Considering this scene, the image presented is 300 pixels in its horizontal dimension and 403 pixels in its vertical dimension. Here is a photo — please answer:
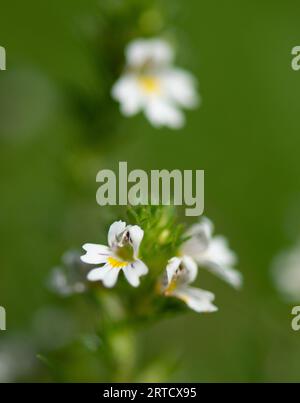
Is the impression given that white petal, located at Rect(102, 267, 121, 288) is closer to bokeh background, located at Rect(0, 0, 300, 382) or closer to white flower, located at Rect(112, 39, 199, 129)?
bokeh background, located at Rect(0, 0, 300, 382)

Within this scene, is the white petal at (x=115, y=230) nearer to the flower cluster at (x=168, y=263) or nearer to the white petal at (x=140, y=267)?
the flower cluster at (x=168, y=263)

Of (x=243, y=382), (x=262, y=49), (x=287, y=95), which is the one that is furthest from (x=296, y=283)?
(x=262, y=49)

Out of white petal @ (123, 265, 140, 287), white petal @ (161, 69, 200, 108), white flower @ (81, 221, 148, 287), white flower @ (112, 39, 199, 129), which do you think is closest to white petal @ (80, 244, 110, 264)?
white flower @ (81, 221, 148, 287)

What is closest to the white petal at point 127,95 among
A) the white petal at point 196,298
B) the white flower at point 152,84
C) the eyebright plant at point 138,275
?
the white flower at point 152,84

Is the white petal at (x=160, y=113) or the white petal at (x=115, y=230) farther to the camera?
the white petal at (x=160, y=113)

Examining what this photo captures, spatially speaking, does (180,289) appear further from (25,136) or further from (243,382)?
(25,136)

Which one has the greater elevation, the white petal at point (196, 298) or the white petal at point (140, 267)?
the white petal at point (140, 267)
